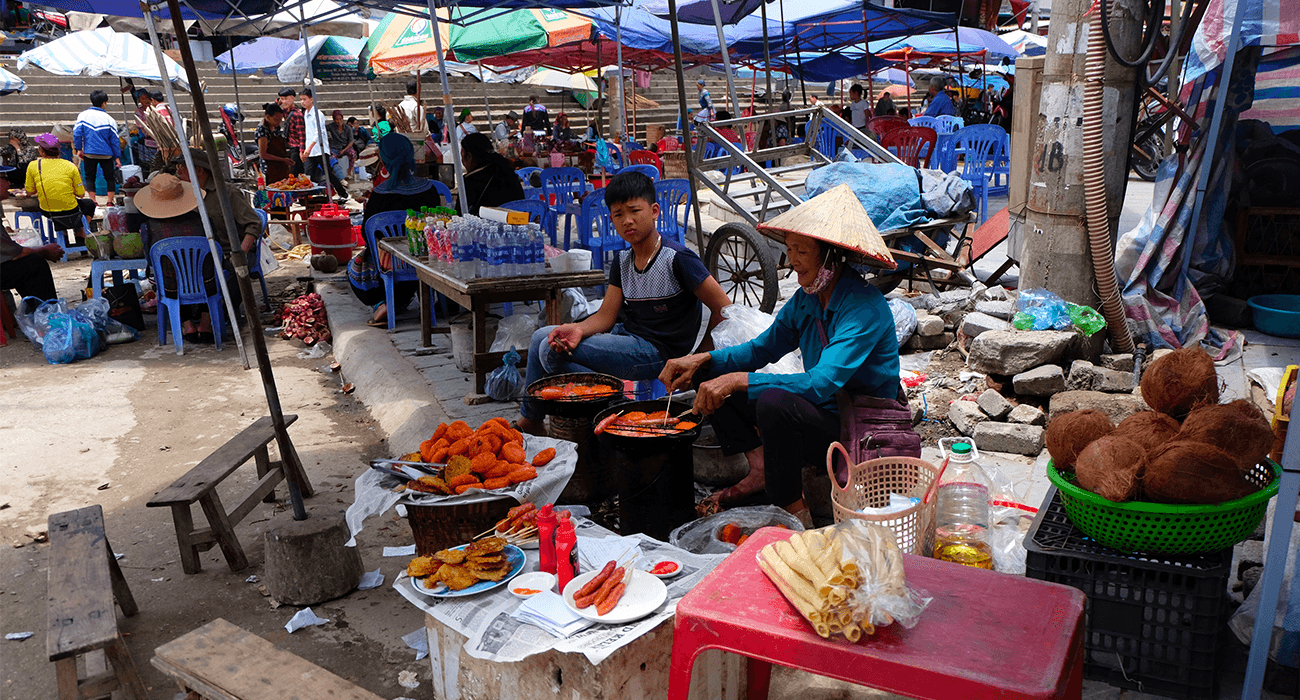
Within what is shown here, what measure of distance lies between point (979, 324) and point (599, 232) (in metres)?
4.30

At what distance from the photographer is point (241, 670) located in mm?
2799

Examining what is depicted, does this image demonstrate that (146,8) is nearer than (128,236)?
Yes

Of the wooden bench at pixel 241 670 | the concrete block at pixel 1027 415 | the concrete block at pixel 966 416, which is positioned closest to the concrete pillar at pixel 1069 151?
the concrete block at pixel 1027 415

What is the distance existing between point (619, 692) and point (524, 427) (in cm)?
238

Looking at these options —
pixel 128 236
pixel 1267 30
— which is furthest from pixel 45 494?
pixel 1267 30

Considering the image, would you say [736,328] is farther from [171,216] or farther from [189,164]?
[171,216]

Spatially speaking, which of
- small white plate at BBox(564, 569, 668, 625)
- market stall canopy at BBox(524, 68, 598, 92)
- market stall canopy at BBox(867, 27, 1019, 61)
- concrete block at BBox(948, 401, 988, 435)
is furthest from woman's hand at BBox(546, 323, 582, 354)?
market stall canopy at BBox(524, 68, 598, 92)

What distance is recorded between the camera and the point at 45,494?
516cm

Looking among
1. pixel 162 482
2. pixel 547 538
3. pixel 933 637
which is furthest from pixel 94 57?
pixel 933 637

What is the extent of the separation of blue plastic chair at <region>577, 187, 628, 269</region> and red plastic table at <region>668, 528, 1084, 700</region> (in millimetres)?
6824

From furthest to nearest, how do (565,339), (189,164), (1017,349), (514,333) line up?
(189,164) < (514,333) < (1017,349) < (565,339)

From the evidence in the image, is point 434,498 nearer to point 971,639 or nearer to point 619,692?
point 619,692

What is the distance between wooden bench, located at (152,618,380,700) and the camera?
2689 millimetres

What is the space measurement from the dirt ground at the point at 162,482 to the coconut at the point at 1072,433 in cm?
233
